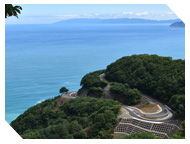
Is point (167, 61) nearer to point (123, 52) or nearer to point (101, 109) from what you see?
point (101, 109)

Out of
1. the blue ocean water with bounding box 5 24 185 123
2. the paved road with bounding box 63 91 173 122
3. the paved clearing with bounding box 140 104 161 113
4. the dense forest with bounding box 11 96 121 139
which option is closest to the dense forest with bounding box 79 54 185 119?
the paved road with bounding box 63 91 173 122

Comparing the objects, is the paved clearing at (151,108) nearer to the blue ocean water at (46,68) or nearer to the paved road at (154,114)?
the paved road at (154,114)

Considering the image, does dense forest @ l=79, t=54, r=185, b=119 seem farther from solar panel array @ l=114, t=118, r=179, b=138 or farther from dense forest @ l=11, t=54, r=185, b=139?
solar panel array @ l=114, t=118, r=179, b=138

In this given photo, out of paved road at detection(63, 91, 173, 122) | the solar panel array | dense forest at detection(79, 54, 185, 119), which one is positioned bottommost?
the solar panel array

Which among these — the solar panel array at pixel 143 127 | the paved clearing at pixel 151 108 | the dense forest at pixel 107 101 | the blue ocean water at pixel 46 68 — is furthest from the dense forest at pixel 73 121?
the blue ocean water at pixel 46 68

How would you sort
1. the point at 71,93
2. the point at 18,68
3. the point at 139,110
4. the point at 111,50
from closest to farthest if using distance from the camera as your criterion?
1. the point at 139,110
2. the point at 71,93
3. the point at 18,68
4. the point at 111,50

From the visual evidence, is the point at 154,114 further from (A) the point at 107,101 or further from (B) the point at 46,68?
(B) the point at 46,68
